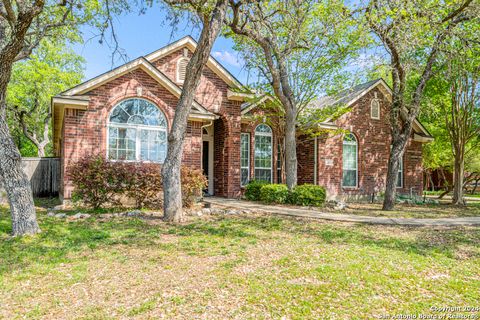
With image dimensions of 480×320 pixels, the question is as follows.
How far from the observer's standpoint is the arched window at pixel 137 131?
38.6ft

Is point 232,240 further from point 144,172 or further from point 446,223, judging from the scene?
point 446,223

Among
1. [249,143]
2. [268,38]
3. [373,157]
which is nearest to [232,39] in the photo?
[268,38]

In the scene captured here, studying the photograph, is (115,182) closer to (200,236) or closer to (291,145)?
(200,236)

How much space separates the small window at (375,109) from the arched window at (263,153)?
18.0ft

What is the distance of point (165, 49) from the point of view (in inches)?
587

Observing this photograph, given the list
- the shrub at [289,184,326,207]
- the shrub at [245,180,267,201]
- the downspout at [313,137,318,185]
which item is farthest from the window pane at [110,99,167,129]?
the downspout at [313,137,318,185]

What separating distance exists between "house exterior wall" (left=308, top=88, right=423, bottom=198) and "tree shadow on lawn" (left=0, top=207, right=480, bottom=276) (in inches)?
298

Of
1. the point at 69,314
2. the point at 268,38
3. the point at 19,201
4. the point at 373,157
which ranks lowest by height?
the point at 69,314

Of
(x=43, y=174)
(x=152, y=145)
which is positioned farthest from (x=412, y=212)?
(x=43, y=174)

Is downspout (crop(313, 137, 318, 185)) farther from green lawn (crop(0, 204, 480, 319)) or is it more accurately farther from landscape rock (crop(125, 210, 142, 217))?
landscape rock (crop(125, 210, 142, 217))

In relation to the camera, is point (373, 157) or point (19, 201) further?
point (373, 157)

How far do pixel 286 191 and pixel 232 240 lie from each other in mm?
6371

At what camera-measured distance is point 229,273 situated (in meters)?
4.75

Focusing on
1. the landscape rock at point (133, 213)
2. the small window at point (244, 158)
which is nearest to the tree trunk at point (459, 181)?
the small window at point (244, 158)
